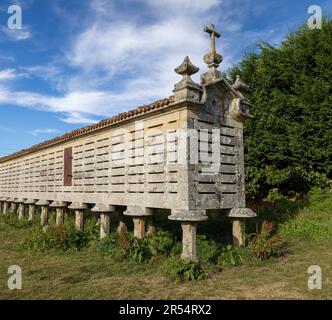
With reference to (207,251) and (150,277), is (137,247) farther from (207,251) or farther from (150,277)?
(207,251)

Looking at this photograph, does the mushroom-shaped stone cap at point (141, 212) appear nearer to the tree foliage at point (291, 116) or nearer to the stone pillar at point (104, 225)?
the stone pillar at point (104, 225)

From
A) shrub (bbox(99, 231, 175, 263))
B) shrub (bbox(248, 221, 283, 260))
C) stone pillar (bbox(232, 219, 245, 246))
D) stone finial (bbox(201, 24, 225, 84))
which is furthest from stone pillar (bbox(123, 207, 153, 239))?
stone finial (bbox(201, 24, 225, 84))

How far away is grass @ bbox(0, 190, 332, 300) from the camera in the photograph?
5.70 metres

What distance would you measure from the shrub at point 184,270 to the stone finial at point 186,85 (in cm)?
330

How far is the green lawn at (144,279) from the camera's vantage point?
18.6 ft

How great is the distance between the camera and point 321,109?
1223cm

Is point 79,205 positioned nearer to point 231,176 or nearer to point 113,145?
point 113,145

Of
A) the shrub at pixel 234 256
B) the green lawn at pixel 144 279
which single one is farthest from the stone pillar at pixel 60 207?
the shrub at pixel 234 256

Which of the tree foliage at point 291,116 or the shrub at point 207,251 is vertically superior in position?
the tree foliage at point 291,116

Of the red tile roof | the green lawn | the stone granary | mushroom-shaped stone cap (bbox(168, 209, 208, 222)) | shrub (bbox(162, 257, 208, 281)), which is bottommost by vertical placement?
the green lawn

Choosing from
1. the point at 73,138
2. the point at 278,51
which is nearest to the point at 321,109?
the point at 278,51

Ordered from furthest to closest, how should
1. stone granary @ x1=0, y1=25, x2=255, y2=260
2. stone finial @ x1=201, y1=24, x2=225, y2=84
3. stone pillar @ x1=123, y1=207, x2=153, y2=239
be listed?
stone finial @ x1=201, y1=24, x2=225, y2=84 → stone pillar @ x1=123, y1=207, x2=153, y2=239 → stone granary @ x1=0, y1=25, x2=255, y2=260

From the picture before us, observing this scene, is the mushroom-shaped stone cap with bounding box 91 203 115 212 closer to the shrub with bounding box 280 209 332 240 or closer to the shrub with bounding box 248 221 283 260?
the shrub with bounding box 248 221 283 260

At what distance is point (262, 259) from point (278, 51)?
381 inches
